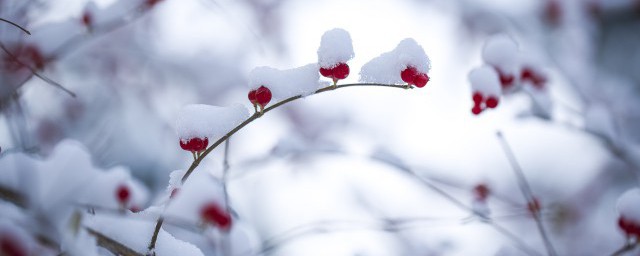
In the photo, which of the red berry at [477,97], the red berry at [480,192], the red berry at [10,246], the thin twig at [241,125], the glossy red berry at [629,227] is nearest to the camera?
the red berry at [10,246]

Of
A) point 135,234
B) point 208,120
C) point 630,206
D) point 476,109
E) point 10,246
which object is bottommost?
point 10,246

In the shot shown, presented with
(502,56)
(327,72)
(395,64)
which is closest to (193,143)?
(327,72)

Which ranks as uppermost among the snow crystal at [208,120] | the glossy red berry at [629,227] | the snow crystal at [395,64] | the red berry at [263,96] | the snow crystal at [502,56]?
the snow crystal at [502,56]

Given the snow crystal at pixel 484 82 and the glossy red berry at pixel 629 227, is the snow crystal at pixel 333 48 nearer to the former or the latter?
the snow crystal at pixel 484 82

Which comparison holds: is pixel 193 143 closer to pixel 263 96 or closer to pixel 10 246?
pixel 263 96

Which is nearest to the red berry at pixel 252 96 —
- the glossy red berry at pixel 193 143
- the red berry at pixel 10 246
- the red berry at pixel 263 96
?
the red berry at pixel 263 96

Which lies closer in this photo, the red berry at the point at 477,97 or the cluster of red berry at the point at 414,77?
the cluster of red berry at the point at 414,77

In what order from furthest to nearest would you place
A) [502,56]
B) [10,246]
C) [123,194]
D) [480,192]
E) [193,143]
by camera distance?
[480,192] < [502,56] < [123,194] < [193,143] < [10,246]
